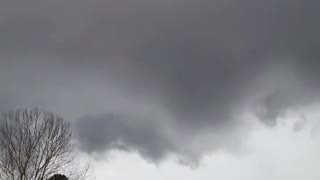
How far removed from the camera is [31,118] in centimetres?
4547

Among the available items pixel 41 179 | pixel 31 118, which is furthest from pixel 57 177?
pixel 31 118

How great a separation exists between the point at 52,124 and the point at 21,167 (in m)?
5.67

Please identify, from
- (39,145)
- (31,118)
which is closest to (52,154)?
(39,145)

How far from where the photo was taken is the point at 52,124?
151ft

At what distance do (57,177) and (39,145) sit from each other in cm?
605

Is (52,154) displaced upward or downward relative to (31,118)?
downward

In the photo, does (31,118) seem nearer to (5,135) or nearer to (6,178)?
(5,135)

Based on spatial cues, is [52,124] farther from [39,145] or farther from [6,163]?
[6,163]

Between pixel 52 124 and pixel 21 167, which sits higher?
pixel 52 124

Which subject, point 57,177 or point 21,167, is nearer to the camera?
point 21,167

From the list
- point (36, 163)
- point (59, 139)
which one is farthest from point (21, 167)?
point (59, 139)

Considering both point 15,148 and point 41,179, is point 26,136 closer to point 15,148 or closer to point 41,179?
point 15,148

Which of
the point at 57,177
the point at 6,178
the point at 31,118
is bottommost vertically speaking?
the point at 6,178

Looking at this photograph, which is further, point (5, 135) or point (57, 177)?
point (57, 177)
